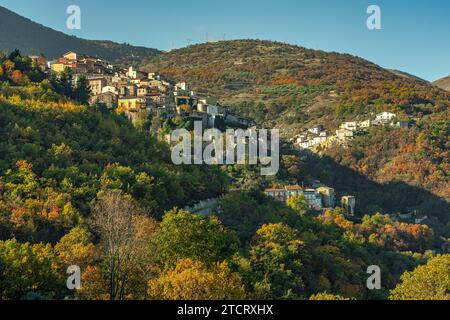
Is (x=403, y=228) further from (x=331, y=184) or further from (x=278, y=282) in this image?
(x=278, y=282)

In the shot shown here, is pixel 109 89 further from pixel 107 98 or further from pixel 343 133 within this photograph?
pixel 343 133

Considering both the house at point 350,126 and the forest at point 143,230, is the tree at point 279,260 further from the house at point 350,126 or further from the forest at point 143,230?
the house at point 350,126

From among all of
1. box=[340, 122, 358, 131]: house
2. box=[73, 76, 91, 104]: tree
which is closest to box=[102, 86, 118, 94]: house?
box=[73, 76, 91, 104]: tree

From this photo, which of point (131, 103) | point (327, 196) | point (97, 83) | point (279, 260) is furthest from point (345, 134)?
point (279, 260)

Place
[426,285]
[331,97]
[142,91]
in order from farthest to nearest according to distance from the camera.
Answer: [331,97], [142,91], [426,285]

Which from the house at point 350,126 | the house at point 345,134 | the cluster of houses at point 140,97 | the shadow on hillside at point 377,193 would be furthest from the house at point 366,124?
the cluster of houses at point 140,97

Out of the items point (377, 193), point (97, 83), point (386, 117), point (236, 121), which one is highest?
point (97, 83)
